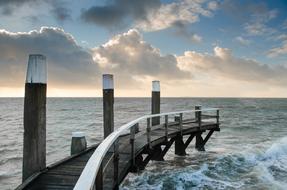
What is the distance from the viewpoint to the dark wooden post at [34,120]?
19.3 ft

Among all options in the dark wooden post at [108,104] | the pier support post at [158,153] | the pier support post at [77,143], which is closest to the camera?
the pier support post at [77,143]

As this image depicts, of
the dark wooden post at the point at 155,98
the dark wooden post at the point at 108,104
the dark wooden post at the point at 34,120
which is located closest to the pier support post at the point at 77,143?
the dark wooden post at the point at 108,104

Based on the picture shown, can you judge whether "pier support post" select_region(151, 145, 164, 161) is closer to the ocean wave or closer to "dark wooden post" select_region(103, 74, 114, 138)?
the ocean wave

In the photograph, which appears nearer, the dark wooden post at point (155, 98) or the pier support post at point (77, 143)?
the pier support post at point (77, 143)

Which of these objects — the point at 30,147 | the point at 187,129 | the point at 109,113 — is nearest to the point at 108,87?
the point at 109,113

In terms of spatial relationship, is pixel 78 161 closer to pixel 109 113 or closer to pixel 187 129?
pixel 109 113

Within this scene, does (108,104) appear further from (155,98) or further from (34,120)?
(155,98)

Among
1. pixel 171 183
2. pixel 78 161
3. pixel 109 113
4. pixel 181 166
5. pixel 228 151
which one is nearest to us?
pixel 78 161

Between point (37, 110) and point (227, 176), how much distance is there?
7.68m

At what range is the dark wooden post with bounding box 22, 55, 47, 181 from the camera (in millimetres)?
5875

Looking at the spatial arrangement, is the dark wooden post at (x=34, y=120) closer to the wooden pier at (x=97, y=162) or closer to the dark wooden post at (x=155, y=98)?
→ the wooden pier at (x=97, y=162)

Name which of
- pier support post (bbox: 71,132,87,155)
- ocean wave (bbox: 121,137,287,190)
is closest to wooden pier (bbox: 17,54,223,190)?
pier support post (bbox: 71,132,87,155)

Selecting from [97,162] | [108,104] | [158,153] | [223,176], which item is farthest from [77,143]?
[223,176]

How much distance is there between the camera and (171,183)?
30.8ft
